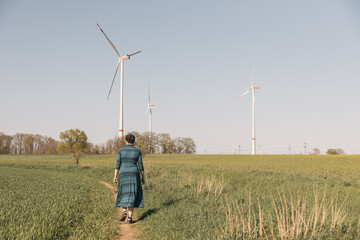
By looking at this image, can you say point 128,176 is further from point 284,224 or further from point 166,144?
point 166,144

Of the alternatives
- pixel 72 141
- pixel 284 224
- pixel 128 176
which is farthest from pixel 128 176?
pixel 72 141

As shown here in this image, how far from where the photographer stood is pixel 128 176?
856cm

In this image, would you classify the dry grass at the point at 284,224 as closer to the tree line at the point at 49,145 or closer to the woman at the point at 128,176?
the woman at the point at 128,176

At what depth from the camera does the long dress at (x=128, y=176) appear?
8.48 m

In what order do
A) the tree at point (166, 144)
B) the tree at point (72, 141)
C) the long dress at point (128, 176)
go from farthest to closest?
the tree at point (166, 144) → the tree at point (72, 141) → the long dress at point (128, 176)

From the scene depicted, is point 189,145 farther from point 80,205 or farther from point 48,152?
point 80,205

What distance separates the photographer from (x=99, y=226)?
7770 millimetres

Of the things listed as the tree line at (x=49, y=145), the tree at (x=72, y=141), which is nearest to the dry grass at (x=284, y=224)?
the tree at (x=72, y=141)

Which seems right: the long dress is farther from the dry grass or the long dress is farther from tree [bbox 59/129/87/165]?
tree [bbox 59/129/87/165]

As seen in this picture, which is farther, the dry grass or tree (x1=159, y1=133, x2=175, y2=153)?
tree (x1=159, y1=133, x2=175, y2=153)

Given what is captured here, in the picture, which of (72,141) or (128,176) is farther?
(72,141)

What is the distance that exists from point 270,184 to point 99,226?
42.1 feet

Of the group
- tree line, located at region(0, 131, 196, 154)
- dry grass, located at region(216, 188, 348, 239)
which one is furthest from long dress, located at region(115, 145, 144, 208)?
tree line, located at region(0, 131, 196, 154)

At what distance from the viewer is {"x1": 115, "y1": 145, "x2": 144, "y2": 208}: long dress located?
8477 mm
